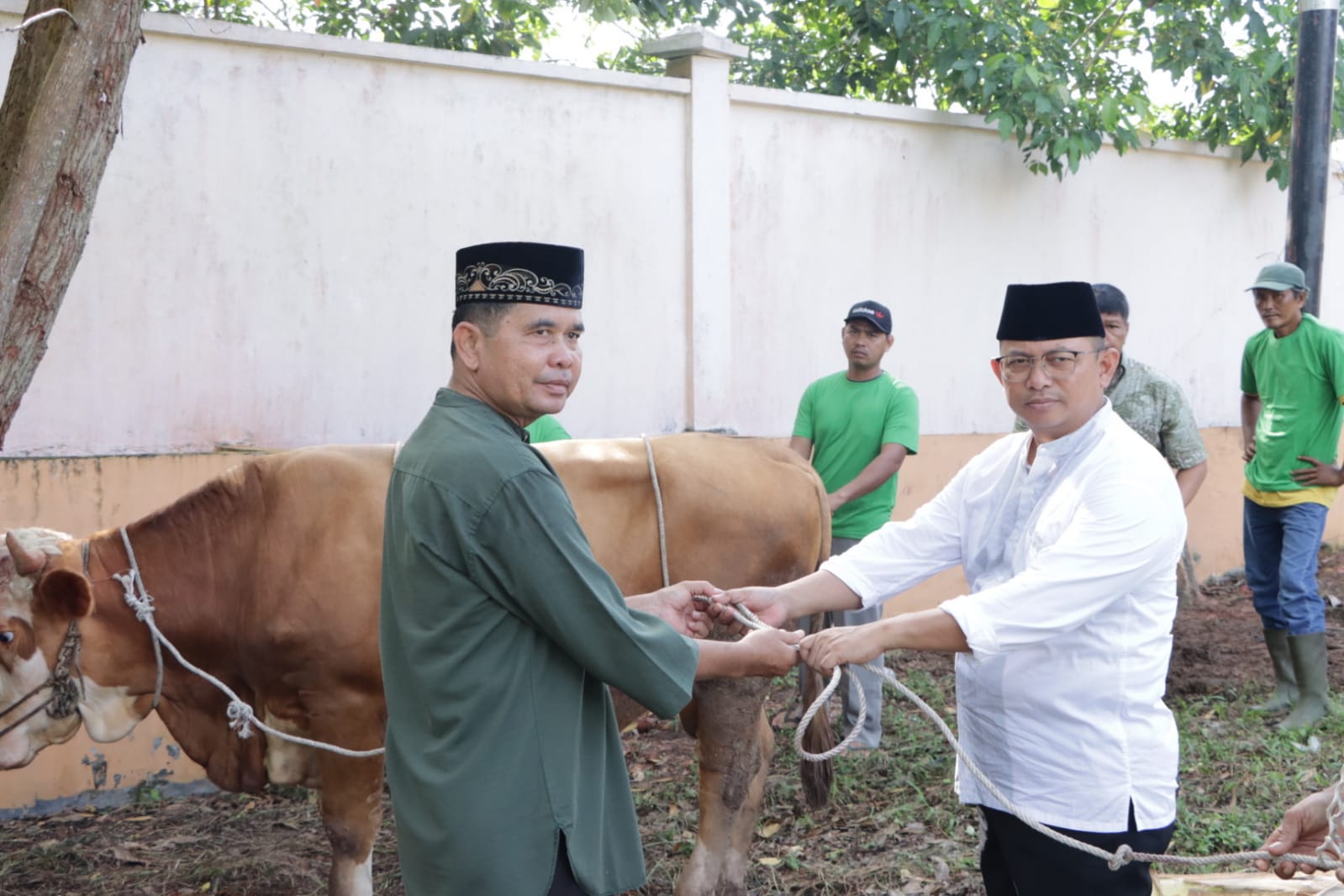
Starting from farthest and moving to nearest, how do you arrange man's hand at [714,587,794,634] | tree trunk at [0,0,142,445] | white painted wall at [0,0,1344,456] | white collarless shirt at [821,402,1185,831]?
white painted wall at [0,0,1344,456]
tree trunk at [0,0,142,445]
man's hand at [714,587,794,634]
white collarless shirt at [821,402,1185,831]

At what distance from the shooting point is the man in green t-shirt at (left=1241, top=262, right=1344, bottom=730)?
584cm

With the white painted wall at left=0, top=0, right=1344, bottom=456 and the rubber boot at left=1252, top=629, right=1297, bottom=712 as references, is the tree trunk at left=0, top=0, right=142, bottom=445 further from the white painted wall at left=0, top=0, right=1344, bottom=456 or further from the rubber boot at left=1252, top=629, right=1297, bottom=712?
the rubber boot at left=1252, top=629, right=1297, bottom=712

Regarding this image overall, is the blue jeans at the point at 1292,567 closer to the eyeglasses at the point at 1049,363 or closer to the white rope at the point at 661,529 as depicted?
the white rope at the point at 661,529

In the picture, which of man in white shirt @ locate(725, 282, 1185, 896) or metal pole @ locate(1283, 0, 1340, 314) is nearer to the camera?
man in white shirt @ locate(725, 282, 1185, 896)

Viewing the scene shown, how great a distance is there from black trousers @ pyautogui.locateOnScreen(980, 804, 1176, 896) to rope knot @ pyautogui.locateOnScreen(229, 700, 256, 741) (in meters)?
2.29

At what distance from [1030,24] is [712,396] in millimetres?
3401

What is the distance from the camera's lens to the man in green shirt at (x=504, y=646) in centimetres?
227

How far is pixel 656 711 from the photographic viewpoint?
243cm

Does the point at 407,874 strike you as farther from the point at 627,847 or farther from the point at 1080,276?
the point at 1080,276

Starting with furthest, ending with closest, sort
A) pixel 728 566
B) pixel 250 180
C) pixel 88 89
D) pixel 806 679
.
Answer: pixel 250 180 → pixel 806 679 → pixel 728 566 → pixel 88 89

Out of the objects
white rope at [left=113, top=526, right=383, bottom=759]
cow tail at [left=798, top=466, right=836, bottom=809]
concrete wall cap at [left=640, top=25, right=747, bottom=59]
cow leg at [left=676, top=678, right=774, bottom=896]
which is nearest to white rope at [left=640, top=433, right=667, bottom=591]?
cow leg at [left=676, top=678, right=774, bottom=896]

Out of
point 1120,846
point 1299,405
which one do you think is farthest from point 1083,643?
point 1299,405

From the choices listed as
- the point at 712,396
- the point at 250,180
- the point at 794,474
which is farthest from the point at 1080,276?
the point at 250,180

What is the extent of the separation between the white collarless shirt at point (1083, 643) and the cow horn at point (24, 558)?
2.75 m
